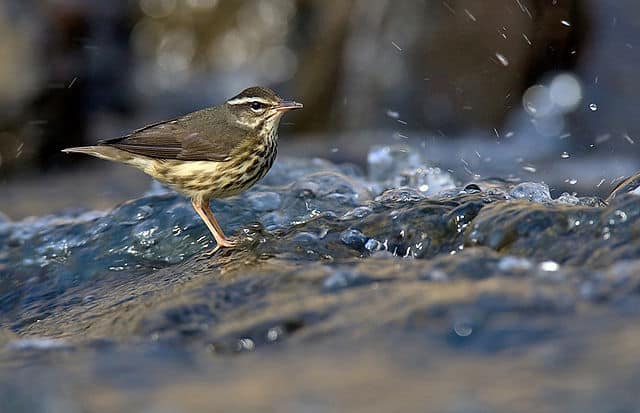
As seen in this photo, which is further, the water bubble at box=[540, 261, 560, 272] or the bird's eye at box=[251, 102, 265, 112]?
the bird's eye at box=[251, 102, 265, 112]

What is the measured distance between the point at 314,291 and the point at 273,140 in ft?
9.99

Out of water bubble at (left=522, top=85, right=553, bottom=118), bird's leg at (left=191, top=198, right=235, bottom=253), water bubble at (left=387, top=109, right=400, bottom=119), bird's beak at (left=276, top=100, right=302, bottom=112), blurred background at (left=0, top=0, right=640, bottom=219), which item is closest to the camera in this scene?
bird's leg at (left=191, top=198, right=235, bottom=253)

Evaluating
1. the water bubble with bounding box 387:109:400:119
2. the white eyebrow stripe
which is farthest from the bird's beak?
the water bubble with bounding box 387:109:400:119

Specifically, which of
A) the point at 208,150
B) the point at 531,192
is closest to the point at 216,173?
the point at 208,150

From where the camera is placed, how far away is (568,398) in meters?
3.92

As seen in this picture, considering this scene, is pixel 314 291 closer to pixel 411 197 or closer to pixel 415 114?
pixel 411 197

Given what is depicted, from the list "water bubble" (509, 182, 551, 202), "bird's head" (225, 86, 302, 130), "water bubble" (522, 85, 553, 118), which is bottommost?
"water bubble" (522, 85, 553, 118)

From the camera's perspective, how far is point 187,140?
808 centimetres

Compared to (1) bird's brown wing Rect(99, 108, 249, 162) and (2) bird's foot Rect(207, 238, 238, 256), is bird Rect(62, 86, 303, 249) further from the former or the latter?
(2) bird's foot Rect(207, 238, 238, 256)

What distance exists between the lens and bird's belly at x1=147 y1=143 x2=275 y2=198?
7867mm

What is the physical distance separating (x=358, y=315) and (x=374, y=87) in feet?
32.6

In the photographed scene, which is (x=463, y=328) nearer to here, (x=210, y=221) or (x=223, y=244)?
(x=223, y=244)

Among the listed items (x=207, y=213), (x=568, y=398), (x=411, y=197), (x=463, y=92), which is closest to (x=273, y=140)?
(x=207, y=213)

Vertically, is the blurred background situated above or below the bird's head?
below
